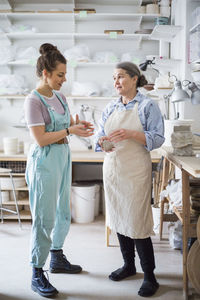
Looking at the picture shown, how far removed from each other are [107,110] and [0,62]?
229cm

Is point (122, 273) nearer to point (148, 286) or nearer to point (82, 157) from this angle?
point (148, 286)

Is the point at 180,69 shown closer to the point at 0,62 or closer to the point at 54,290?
the point at 0,62

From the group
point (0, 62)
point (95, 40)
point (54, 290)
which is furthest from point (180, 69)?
point (54, 290)

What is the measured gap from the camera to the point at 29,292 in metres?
2.36

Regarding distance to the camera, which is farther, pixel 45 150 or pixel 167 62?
pixel 167 62

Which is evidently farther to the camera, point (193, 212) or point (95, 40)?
point (95, 40)

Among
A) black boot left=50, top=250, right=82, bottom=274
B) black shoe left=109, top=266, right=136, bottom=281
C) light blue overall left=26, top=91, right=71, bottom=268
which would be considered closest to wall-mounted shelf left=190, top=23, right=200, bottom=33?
light blue overall left=26, top=91, right=71, bottom=268

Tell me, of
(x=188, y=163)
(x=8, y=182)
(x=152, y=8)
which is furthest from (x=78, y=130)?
(x=152, y=8)

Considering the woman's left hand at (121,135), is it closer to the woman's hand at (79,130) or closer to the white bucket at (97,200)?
the woman's hand at (79,130)

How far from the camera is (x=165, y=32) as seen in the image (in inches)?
144

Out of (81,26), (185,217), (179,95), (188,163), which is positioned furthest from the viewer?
(81,26)

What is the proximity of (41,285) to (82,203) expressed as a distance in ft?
5.55

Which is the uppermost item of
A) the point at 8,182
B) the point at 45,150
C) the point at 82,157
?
the point at 45,150

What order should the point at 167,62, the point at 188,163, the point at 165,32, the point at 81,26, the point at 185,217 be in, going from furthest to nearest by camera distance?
the point at 81,26
the point at 165,32
the point at 167,62
the point at 185,217
the point at 188,163
